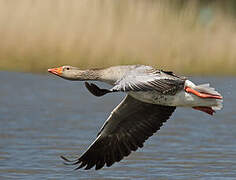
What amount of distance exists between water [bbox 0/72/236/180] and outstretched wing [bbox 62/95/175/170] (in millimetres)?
226

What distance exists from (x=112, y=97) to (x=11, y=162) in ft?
23.1

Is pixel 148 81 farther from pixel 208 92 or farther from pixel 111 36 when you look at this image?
pixel 111 36

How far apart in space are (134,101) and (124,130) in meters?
0.42

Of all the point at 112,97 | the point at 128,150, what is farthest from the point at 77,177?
the point at 112,97

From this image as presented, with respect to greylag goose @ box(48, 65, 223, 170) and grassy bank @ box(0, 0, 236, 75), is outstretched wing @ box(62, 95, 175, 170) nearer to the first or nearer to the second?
greylag goose @ box(48, 65, 223, 170)

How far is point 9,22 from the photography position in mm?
17625

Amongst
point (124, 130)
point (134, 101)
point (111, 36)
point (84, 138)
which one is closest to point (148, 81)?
point (134, 101)

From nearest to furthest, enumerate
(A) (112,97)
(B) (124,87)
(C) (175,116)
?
Answer: (B) (124,87) → (C) (175,116) → (A) (112,97)

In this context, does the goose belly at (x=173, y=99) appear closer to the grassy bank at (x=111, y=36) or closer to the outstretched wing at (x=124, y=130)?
the outstretched wing at (x=124, y=130)

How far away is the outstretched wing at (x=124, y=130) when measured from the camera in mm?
9672

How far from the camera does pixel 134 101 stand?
9.70m

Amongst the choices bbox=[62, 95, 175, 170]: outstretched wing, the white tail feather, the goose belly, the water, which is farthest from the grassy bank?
the goose belly

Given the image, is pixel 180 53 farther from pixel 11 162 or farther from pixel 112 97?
pixel 11 162

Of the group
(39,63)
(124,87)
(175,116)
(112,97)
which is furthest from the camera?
(39,63)
